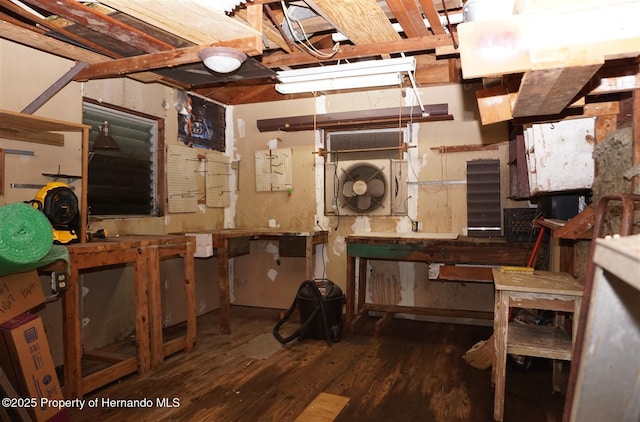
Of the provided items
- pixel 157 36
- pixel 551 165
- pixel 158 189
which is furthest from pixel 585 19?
pixel 158 189

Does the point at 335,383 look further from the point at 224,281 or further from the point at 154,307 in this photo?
the point at 224,281

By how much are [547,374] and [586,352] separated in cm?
237

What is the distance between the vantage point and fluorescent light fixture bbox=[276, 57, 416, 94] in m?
3.16

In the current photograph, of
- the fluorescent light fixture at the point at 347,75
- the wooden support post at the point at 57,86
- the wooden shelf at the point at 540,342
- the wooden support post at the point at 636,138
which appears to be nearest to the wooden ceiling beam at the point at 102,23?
the wooden support post at the point at 57,86

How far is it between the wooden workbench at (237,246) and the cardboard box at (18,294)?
5.46 feet

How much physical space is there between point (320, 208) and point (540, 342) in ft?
9.82

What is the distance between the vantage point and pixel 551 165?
2.74 m

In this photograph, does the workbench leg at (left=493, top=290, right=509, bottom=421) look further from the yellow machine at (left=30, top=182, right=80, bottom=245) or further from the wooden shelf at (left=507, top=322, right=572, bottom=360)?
the yellow machine at (left=30, top=182, right=80, bottom=245)

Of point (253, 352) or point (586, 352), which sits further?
point (253, 352)

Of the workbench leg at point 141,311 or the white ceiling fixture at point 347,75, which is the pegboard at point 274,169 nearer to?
the white ceiling fixture at point 347,75

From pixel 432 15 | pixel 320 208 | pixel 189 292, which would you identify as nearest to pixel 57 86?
pixel 189 292

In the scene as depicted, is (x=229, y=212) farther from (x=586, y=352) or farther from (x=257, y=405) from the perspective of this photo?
(x=586, y=352)

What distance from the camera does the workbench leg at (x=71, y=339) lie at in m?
2.62

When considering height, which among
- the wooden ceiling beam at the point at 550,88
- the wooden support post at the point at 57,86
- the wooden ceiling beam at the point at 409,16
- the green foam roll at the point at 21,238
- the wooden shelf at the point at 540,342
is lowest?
the wooden shelf at the point at 540,342
